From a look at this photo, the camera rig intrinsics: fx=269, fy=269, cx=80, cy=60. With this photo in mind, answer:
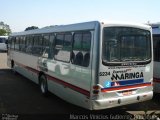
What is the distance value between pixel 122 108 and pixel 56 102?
95.3 inches

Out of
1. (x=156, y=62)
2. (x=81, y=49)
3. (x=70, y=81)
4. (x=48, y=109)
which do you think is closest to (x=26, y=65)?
(x=48, y=109)

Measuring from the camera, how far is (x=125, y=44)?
7.55 meters

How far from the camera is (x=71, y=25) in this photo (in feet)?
27.6

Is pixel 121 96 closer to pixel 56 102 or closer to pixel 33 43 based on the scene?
pixel 56 102

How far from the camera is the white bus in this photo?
6.97 m

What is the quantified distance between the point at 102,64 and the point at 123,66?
0.78 meters

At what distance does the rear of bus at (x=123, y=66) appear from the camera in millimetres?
6996

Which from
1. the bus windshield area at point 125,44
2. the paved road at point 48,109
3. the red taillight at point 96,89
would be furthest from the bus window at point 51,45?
the red taillight at point 96,89

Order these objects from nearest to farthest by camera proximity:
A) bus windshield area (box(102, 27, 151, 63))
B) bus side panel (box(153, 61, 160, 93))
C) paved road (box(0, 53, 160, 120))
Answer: bus windshield area (box(102, 27, 151, 63))
paved road (box(0, 53, 160, 120))
bus side panel (box(153, 61, 160, 93))

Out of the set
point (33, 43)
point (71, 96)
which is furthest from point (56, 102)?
point (33, 43)

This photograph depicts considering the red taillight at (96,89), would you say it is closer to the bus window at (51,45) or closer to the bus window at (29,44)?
the bus window at (51,45)

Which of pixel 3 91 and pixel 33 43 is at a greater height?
pixel 33 43

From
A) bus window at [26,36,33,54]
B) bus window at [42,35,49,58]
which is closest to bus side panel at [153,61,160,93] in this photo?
bus window at [42,35,49,58]

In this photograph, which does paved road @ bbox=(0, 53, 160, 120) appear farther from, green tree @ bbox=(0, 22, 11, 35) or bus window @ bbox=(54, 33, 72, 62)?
green tree @ bbox=(0, 22, 11, 35)
